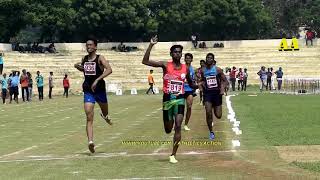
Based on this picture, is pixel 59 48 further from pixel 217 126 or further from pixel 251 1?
pixel 217 126

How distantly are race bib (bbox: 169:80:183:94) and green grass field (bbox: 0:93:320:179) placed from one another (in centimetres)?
122

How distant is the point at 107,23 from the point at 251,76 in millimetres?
27917

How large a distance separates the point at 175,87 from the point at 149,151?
6.43 ft

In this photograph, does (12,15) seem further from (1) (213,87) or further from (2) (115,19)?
(1) (213,87)

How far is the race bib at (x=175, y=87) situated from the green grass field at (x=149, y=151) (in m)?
1.22

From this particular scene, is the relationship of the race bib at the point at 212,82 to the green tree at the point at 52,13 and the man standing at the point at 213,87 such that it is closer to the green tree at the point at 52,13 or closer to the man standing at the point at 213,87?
the man standing at the point at 213,87

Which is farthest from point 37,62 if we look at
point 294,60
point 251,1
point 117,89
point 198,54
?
point 251,1

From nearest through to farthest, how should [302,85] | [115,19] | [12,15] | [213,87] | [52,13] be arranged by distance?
[213,87], [302,85], [12,15], [52,13], [115,19]

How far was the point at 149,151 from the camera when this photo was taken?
15.5m

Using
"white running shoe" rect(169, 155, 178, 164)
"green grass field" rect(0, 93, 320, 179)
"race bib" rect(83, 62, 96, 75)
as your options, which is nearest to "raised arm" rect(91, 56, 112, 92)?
"race bib" rect(83, 62, 96, 75)

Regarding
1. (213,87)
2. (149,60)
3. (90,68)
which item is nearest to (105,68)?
(90,68)

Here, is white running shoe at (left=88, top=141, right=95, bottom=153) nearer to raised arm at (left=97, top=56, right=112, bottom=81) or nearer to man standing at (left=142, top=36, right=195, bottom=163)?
raised arm at (left=97, top=56, right=112, bottom=81)

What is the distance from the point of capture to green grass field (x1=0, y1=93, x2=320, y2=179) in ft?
39.1

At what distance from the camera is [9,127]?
25000 mm
